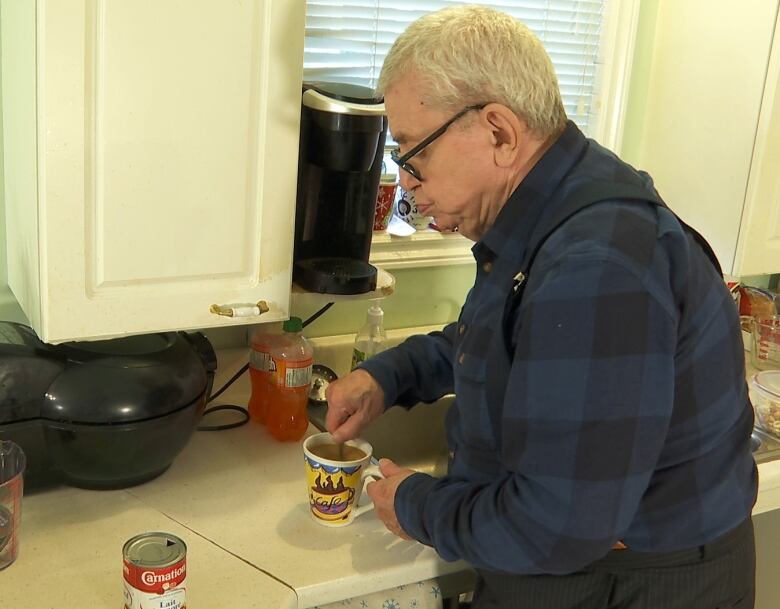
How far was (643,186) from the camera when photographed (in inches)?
38.5

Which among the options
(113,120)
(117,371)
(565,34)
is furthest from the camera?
(565,34)

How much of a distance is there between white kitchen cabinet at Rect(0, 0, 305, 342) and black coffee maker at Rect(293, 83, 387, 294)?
0.12 meters

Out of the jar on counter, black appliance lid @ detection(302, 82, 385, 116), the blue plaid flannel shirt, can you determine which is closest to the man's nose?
the blue plaid flannel shirt

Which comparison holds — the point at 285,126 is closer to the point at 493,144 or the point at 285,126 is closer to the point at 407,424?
the point at 493,144

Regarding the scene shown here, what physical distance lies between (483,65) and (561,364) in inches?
13.6

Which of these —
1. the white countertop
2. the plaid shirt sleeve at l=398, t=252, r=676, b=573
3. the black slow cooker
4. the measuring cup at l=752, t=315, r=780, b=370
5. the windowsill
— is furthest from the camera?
the measuring cup at l=752, t=315, r=780, b=370

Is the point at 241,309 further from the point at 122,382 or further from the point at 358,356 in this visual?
the point at 358,356

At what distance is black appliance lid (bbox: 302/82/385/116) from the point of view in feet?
4.34

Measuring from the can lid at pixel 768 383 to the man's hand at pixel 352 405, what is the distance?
0.78 meters

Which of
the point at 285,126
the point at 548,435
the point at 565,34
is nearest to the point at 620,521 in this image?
the point at 548,435

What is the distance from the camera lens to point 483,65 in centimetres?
96

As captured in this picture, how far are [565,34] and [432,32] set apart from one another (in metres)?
1.15

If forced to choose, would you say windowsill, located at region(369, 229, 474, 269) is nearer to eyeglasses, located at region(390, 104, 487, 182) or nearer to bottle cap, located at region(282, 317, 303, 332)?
bottle cap, located at region(282, 317, 303, 332)

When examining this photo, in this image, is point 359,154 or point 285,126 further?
point 359,154
